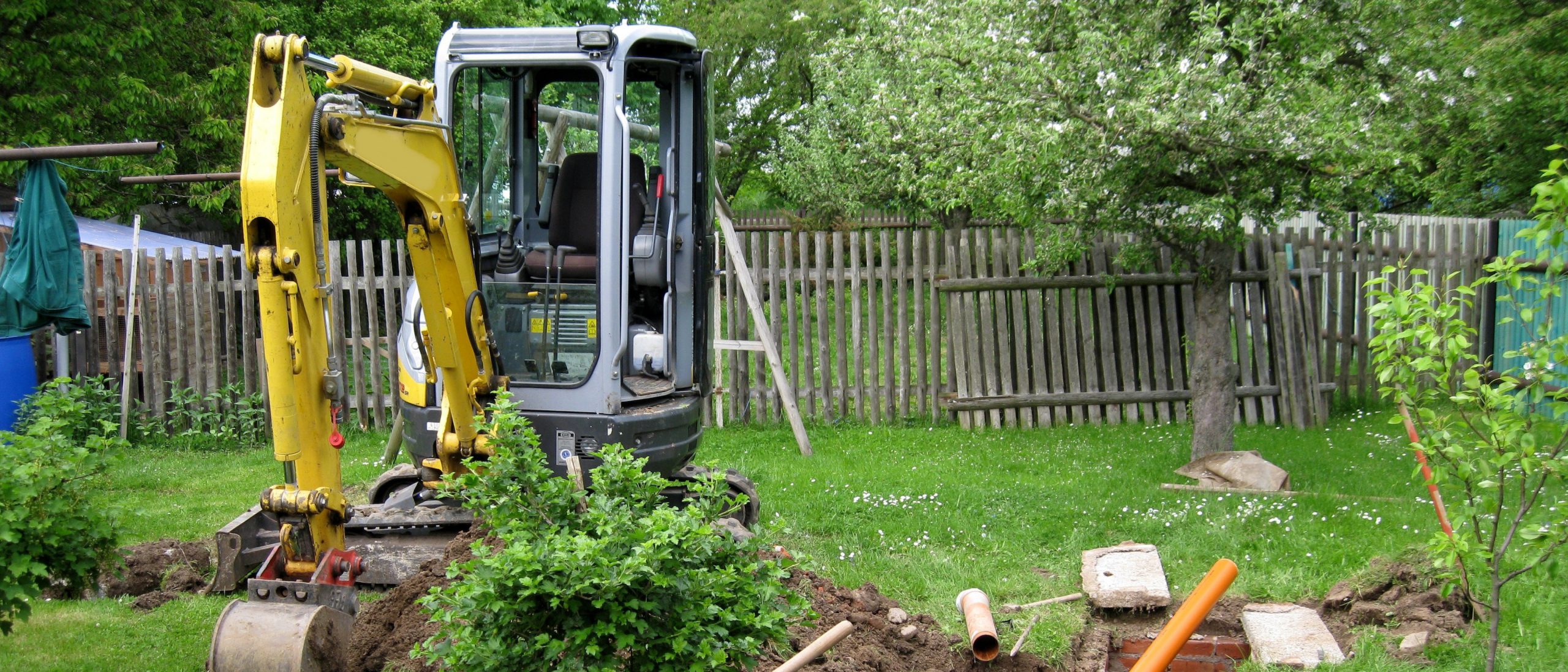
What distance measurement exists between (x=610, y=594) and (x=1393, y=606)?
4331 mm

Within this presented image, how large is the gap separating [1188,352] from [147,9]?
37.3 feet

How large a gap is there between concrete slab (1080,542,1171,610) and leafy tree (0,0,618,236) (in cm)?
987

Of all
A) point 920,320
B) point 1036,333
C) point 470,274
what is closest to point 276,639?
point 470,274

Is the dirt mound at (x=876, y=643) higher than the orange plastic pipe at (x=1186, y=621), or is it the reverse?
the orange plastic pipe at (x=1186, y=621)

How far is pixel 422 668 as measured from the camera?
15.0ft

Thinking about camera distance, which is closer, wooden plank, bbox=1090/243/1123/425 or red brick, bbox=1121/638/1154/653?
red brick, bbox=1121/638/1154/653

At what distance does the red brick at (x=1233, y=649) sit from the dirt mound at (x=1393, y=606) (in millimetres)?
435

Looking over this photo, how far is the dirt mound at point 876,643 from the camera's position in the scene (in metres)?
4.99

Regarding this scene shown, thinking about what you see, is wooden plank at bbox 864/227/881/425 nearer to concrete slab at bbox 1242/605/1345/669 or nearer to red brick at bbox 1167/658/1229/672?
concrete slab at bbox 1242/605/1345/669

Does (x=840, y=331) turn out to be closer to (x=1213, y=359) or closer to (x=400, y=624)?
(x=1213, y=359)

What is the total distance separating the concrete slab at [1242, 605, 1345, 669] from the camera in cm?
521

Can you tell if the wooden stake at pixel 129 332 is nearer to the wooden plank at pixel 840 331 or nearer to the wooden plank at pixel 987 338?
the wooden plank at pixel 840 331

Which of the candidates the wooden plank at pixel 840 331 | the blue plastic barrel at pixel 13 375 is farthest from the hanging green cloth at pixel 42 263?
the wooden plank at pixel 840 331

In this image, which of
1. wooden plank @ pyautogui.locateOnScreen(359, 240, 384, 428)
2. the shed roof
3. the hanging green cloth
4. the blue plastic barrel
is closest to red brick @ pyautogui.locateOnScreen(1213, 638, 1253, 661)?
wooden plank @ pyautogui.locateOnScreen(359, 240, 384, 428)
